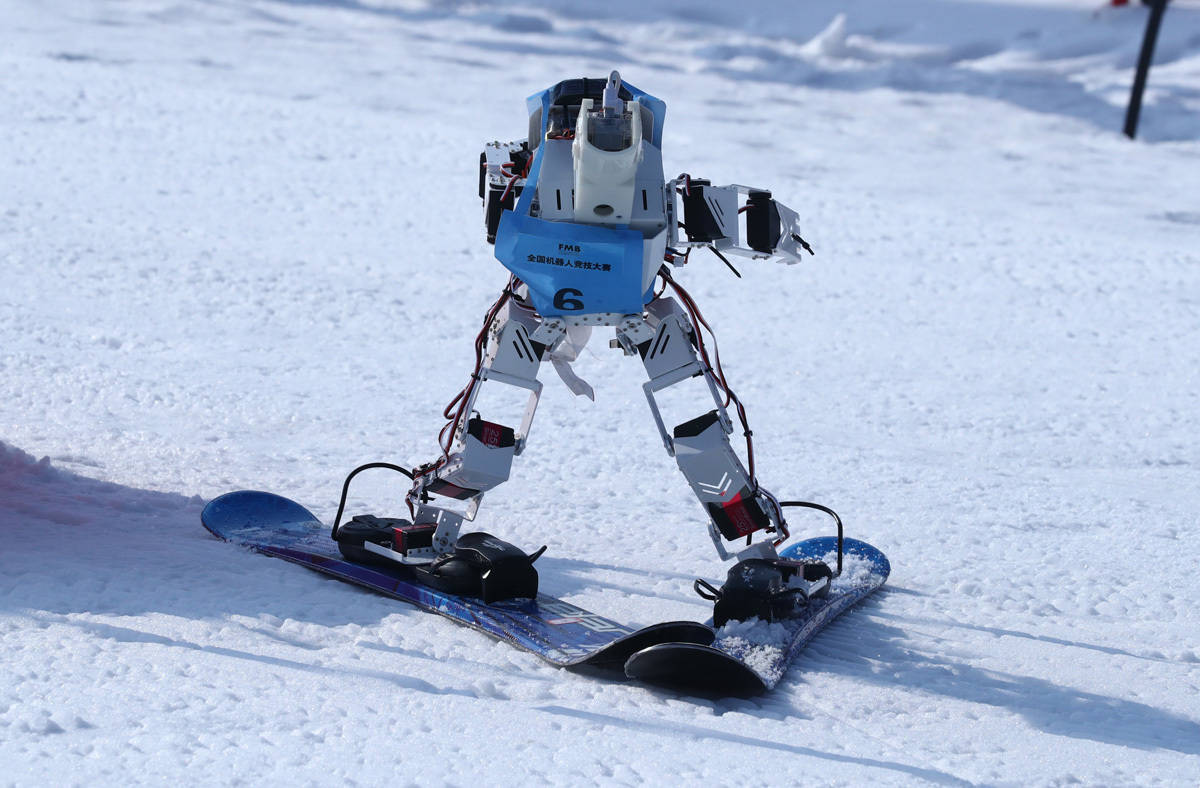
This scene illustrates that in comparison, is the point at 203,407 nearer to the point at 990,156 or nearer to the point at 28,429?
the point at 28,429

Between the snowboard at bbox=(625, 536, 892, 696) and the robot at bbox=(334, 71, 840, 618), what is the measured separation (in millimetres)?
92

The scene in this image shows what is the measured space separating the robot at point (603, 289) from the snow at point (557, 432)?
35 centimetres

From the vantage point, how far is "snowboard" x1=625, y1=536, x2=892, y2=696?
12.5 ft

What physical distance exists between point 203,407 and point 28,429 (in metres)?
0.84

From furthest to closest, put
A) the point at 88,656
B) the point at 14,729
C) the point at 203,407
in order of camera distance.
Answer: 1. the point at 203,407
2. the point at 88,656
3. the point at 14,729

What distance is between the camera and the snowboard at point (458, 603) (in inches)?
158

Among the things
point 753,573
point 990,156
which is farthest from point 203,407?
point 990,156

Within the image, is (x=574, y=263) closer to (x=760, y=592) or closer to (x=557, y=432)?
(x=760, y=592)

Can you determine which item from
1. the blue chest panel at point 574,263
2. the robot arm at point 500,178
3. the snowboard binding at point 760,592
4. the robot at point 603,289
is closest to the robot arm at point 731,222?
the robot at point 603,289

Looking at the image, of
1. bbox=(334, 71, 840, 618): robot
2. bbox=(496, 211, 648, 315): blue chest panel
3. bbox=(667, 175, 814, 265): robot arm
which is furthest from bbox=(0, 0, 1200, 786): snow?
bbox=(667, 175, 814, 265): robot arm

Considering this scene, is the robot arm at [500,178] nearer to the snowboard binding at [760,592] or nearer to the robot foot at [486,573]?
the robot foot at [486,573]

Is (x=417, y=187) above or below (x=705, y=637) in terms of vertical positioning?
above

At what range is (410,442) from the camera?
6422 millimetres

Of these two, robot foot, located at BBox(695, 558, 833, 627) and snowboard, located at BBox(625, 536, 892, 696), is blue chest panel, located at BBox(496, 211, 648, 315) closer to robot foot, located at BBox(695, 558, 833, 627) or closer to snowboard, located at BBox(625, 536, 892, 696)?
robot foot, located at BBox(695, 558, 833, 627)
